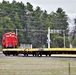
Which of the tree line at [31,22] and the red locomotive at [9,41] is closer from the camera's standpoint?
the red locomotive at [9,41]

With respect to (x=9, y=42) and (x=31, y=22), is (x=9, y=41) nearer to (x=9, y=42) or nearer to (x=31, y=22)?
(x=9, y=42)

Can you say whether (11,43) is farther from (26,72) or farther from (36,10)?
(36,10)

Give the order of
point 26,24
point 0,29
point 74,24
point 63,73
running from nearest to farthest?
point 63,73
point 0,29
point 26,24
point 74,24

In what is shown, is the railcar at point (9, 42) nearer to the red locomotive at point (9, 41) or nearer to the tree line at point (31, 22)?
the red locomotive at point (9, 41)

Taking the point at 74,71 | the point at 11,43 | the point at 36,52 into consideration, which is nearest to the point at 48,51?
the point at 36,52

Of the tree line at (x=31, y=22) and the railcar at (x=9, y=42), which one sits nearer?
the railcar at (x=9, y=42)

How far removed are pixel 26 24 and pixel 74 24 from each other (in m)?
18.4

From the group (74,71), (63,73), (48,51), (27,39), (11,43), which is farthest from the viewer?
(27,39)

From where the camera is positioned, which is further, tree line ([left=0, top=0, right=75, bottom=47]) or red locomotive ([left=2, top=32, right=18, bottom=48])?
tree line ([left=0, top=0, right=75, bottom=47])

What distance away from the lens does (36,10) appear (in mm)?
148750

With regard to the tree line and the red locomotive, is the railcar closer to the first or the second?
the red locomotive

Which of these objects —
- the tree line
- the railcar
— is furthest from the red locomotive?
the tree line

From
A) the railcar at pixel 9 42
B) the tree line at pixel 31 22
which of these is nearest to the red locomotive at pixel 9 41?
the railcar at pixel 9 42

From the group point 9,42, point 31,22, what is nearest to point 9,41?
point 9,42
